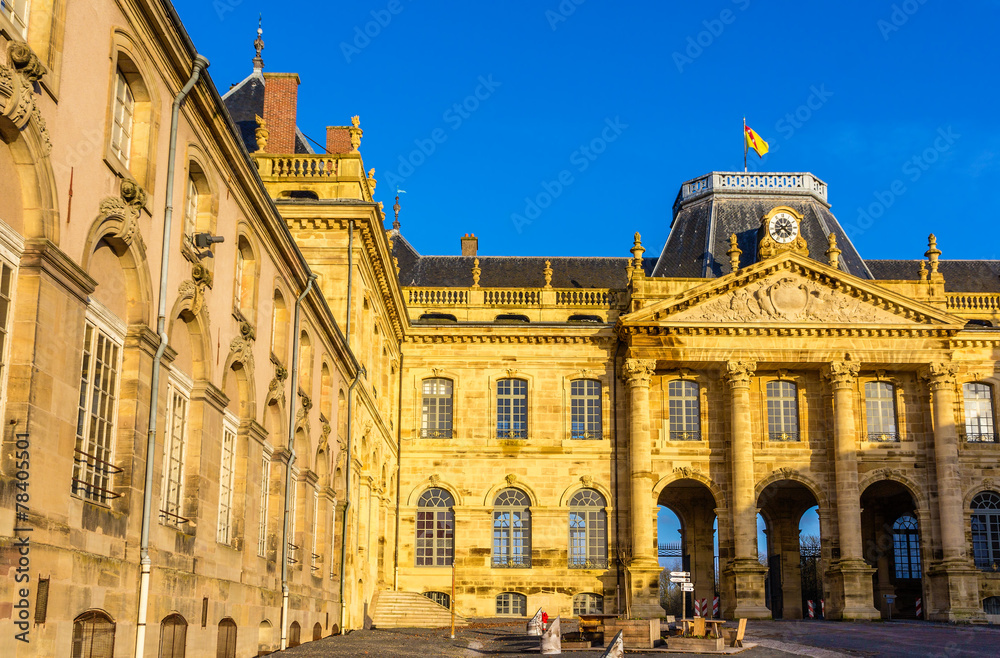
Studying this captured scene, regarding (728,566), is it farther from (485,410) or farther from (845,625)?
(485,410)

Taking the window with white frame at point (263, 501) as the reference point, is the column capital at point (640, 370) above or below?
above

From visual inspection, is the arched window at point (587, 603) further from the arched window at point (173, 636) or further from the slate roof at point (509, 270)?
the arched window at point (173, 636)

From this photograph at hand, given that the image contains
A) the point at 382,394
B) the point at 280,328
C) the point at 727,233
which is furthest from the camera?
the point at 727,233

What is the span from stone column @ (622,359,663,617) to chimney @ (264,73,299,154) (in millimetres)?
14700

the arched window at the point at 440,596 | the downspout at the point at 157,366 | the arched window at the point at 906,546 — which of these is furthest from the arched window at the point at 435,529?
the downspout at the point at 157,366

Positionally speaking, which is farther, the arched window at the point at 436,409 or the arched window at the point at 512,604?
the arched window at the point at 436,409

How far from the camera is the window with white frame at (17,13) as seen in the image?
29.1 ft

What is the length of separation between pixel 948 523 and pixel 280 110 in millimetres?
26254

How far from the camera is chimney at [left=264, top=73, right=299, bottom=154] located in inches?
1222

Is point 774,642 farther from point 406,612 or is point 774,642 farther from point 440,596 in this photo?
point 440,596

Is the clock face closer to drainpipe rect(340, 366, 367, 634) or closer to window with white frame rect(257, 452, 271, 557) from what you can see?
drainpipe rect(340, 366, 367, 634)

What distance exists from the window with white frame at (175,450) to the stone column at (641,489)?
2563 cm

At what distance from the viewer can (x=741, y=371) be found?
38.7 m

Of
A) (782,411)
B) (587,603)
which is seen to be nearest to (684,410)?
(782,411)
